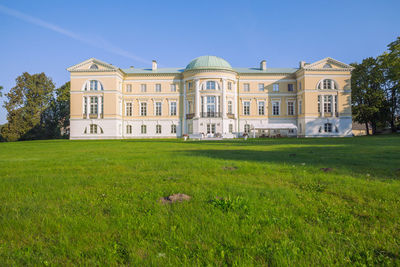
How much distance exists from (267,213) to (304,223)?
44cm

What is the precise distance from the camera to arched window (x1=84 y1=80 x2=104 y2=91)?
39531 millimetres

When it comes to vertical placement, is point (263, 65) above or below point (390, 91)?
above

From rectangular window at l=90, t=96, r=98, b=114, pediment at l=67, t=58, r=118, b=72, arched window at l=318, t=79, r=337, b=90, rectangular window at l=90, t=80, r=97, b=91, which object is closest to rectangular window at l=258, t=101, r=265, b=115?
arched window at l=318, t=79, r=337, b=90

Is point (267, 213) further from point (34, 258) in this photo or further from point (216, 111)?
point (216, 111)

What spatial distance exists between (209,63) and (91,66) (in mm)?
19780

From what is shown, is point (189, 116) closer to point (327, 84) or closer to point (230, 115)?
point (230, 115)

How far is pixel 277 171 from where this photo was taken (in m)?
5.61

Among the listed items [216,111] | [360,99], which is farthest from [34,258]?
[360,99]

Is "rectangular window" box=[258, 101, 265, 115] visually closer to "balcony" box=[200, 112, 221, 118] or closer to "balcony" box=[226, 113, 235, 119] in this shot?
"balcony" box=[226, 113, 235, 119]

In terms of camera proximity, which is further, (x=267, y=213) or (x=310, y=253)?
(x=267, y=213)

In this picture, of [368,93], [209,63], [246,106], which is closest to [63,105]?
[209,63]

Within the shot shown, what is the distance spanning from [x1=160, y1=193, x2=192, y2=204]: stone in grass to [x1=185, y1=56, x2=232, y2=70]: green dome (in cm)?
3646

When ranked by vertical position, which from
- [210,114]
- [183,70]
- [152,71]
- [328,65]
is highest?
[183,70]

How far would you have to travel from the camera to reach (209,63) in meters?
39.9
